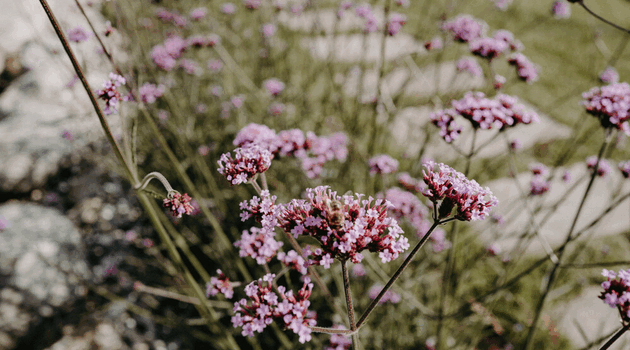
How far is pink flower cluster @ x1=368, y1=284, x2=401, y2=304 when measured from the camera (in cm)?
201

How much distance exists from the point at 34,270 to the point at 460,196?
10.6 ft

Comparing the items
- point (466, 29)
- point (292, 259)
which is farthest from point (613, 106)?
point (292, 259)

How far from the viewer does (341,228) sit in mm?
924

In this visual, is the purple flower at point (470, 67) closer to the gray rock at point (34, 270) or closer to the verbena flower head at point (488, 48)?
the verbena flower head at point (488, 48)

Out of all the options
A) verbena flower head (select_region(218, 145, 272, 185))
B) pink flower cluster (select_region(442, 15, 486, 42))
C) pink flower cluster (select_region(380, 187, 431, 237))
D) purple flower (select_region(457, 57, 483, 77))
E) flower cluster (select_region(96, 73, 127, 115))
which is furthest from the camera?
purple flower (select_region(457, 57, 483, 77))

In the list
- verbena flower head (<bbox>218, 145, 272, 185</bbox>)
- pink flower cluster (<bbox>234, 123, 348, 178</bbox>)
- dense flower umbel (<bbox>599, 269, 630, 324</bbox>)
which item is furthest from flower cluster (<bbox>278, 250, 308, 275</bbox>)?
dense flower umbel (<bbox>599, 269, 630, 324</bbox>)

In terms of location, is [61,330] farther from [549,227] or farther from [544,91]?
[544,91]

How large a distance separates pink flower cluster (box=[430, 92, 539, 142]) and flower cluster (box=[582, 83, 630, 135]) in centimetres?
27

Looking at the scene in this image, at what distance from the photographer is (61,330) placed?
2703 mm

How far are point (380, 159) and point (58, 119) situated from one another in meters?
3.78

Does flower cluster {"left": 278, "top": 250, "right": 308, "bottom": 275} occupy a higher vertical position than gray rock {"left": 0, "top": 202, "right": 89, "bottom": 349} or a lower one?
higher

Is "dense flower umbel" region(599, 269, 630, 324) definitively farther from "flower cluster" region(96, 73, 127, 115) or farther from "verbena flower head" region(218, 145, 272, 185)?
"flower cluster" region(96, 73, 127, 115)

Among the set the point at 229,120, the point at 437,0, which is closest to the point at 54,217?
the point at 229,120

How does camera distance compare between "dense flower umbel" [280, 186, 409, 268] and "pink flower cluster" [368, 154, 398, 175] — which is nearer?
"dense flower umbel" [280, 186, 409, 268]
